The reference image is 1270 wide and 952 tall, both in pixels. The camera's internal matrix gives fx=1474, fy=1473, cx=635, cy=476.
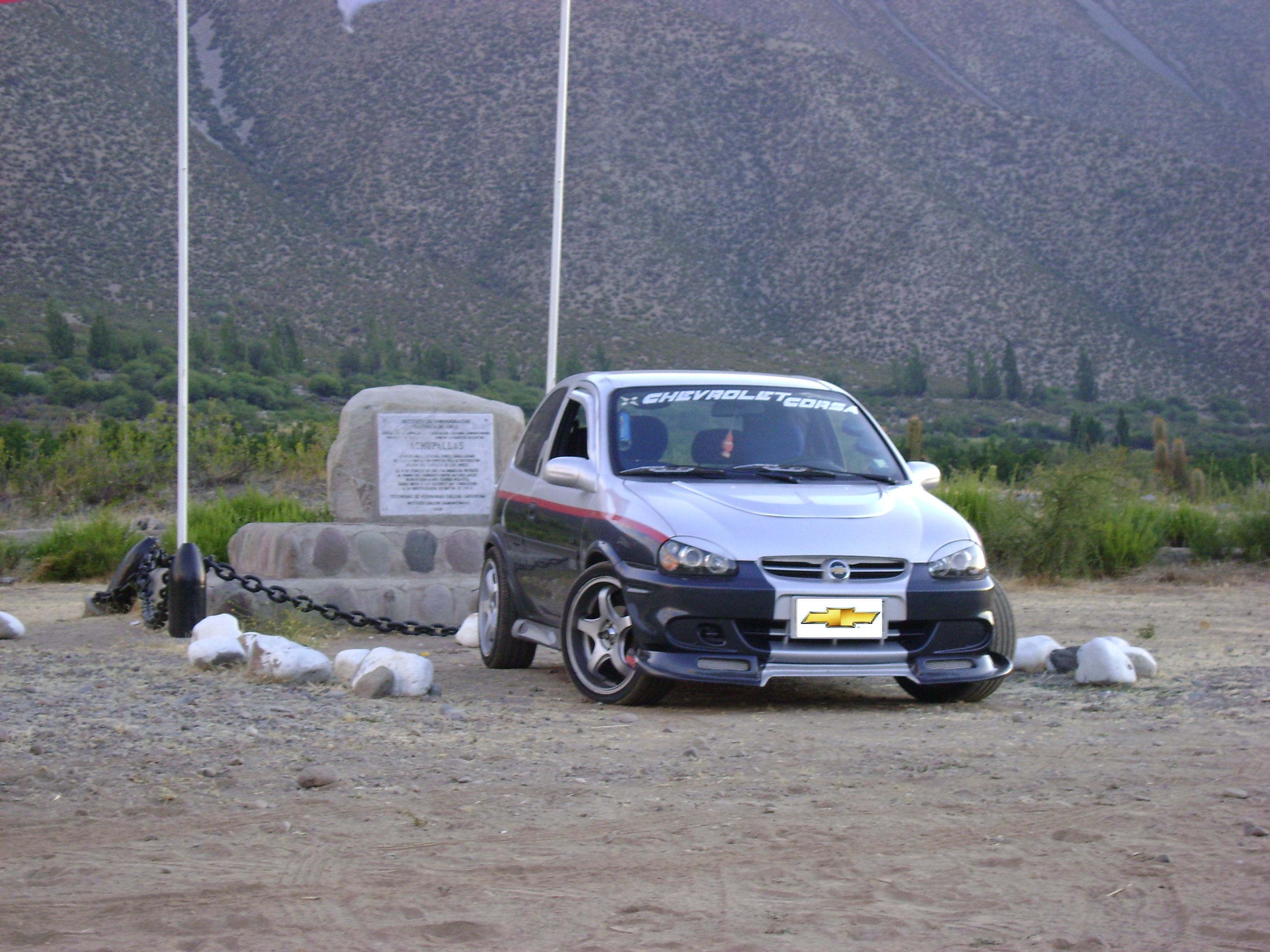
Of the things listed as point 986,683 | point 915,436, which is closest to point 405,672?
point 986,683

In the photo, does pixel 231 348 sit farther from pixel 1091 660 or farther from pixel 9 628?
pixel 1091 660

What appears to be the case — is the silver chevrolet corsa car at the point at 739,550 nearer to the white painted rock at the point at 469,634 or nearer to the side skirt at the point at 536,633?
the side skirt at the point at 536,633

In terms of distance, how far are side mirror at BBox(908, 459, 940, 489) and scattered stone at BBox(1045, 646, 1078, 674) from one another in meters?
1.28

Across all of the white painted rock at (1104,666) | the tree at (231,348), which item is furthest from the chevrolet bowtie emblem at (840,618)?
the tree at (231,348)

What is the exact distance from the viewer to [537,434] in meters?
8.67

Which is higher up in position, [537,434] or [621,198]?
[621,198]

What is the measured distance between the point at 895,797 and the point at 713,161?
63440mm

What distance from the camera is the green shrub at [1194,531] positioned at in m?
17.2

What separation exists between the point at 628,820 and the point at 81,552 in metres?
12.6

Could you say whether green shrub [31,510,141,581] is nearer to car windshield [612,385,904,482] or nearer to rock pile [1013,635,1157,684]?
car windshield [612,385,904,482]

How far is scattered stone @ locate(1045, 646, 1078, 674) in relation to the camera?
26.5 ft

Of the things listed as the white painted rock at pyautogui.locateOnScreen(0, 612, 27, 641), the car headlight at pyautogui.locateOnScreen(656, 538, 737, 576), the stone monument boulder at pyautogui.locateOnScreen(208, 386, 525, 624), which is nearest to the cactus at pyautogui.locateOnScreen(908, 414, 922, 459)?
the stone monument boulder at pyautogui.locateOnScreen(208, 386, 525, 624)

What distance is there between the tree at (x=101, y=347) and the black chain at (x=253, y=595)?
105ft

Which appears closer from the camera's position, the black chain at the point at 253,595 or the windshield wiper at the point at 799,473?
the windshield wiper at the point at 799,473
